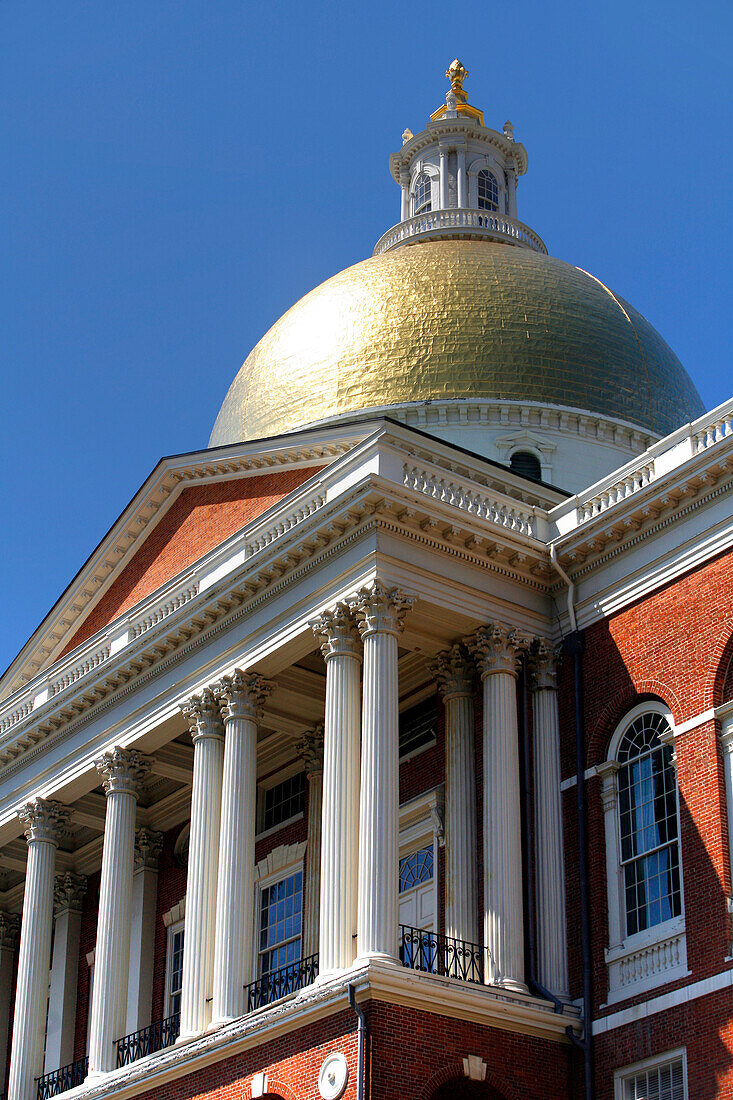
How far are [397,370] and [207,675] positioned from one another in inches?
512

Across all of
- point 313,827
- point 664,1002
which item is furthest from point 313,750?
point 664,1002

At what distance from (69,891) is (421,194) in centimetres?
2611

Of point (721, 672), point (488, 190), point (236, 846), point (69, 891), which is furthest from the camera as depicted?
point (488, 190)

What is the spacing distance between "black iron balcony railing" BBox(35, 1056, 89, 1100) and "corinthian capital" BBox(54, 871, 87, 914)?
5608 millimetres

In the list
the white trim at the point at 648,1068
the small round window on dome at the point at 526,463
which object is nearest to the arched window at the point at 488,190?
the small round window on dome at the point at 526,463

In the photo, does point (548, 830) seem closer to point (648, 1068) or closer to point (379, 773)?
point (379, 773)

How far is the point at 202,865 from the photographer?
94.4ft

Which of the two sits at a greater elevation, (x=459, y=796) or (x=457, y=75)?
(x=457, y=75)

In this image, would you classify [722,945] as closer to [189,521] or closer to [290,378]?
[189,521]

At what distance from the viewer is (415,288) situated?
42656 mm

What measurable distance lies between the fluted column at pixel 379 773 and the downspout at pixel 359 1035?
0.68 m

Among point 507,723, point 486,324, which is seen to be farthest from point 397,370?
point 507,723

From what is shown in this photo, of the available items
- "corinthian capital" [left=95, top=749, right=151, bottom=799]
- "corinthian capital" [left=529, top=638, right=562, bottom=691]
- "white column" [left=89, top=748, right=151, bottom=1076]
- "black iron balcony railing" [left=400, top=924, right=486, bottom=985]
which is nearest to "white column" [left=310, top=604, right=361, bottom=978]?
"black iron balcony railing" [left=400, top=924, right=486, bottom=985]

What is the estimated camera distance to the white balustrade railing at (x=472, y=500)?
2827 centimetres
